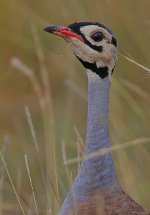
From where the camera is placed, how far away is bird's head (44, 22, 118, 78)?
5305 millimetres

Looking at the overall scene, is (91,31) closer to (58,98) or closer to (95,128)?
(95,128)

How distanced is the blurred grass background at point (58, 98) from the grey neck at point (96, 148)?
Result: 57cm

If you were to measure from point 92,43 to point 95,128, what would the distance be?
43 centimetres

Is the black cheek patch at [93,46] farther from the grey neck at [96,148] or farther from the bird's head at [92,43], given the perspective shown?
the grey neck at [96,148]

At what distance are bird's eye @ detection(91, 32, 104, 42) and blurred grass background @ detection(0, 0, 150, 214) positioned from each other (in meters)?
0.90

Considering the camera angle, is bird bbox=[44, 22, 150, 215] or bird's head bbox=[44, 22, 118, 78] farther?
bird's head bbox=[44, 22, 118, 78]

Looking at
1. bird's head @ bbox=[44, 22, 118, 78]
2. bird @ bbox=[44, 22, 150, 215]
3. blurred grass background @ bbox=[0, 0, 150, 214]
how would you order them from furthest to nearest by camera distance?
blurred grass background @ bbox=[0, 0, 150, 214]
bird's head @ bbox=[44, 22, 118, 78]
bird @ bbox=[44, 22, 150, 215]

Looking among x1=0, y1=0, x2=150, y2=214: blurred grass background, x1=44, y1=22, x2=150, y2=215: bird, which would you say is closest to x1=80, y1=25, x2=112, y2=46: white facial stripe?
x1=44, y1=22, x2=150, y2=215: bird

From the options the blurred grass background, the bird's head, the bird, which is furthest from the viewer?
the blurred grass background

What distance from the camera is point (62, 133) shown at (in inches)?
356

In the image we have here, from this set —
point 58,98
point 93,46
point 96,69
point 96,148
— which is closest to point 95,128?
point 96,148

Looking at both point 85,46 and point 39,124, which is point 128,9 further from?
point 85,46

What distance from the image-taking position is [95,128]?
17.5 ft

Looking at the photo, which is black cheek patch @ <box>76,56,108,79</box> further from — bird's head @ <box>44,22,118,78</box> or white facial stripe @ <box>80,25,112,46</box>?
white facial stripe @ <box>80,25,112,46</box>
